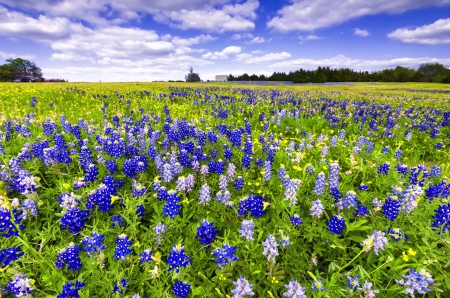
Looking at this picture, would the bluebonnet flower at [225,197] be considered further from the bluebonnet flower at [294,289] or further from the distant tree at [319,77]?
the distant tree at [319,77]

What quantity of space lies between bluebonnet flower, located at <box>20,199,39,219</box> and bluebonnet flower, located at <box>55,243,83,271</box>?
2.67 ft

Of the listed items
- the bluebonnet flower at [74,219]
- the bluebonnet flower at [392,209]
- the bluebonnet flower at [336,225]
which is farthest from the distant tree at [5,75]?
the bluebonnet flower at [392,209]

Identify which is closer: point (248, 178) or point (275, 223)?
point (275, 223)

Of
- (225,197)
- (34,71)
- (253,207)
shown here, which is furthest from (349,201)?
(34,71)

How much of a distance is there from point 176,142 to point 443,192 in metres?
4.27

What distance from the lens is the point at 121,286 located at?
212 centimetres

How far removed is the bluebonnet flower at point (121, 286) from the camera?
2115mm

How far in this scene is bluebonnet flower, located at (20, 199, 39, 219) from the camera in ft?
8.77

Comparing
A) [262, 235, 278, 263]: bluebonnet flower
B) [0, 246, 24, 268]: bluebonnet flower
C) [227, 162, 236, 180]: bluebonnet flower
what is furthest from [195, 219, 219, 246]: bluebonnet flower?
[0, 246, 24, 268]: bluebonnet flower

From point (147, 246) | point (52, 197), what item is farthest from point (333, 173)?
point (52, 197)

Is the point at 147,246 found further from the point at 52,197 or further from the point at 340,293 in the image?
the point at 340,293

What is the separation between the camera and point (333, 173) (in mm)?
3291

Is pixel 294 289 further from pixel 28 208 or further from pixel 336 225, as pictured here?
pixel 28 208

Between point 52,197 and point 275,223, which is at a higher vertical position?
point 52,197
